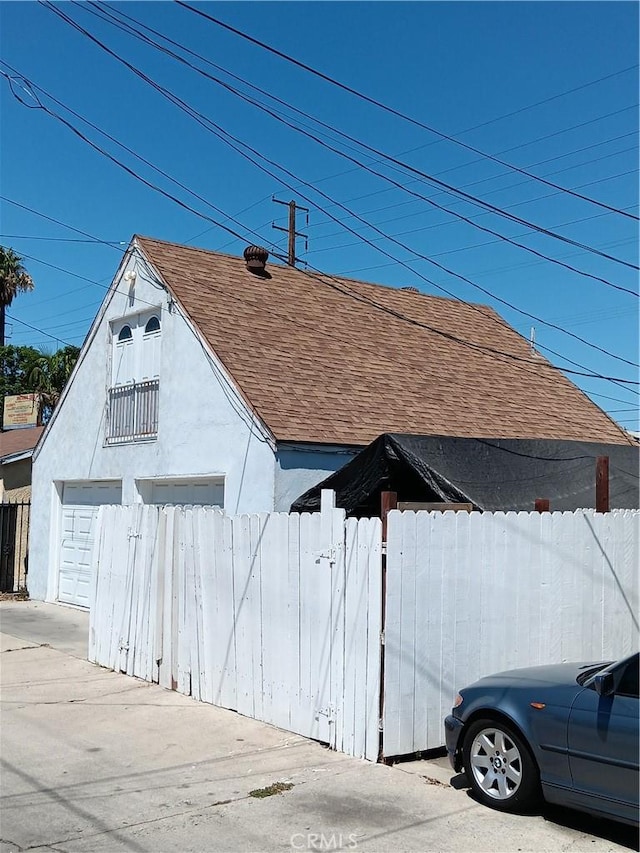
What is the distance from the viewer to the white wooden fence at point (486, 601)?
7383 mm

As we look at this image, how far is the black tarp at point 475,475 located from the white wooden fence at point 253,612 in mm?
1636

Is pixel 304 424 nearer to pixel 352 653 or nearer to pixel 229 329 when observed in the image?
pixel 229 329

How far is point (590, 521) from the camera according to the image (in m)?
8.75

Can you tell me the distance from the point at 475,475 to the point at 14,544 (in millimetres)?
13027

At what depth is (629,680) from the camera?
5.55 metres

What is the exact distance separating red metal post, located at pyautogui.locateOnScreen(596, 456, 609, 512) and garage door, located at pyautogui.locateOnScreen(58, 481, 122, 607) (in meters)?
9.57

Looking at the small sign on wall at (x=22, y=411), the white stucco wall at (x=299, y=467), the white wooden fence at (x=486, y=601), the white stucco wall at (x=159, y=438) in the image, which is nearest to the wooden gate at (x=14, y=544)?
the white stucco wall at (x=159, y=438)

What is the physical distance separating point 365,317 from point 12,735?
35.2 feet

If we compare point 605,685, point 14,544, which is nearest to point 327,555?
point 605,685

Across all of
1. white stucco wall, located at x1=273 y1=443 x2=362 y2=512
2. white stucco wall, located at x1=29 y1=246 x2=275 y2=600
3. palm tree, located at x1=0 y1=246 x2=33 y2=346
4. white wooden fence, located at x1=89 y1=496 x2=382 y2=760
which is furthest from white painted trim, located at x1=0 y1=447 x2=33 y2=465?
palm tree, located at x1=0 y1=246 x2=33 y2=346

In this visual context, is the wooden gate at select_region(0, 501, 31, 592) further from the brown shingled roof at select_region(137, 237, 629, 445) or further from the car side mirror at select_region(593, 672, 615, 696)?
the car side mirror at select_region(593, 672, 615, 696)

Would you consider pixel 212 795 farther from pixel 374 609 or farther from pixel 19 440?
pixel 19 440

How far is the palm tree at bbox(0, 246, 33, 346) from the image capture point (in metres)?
43.2

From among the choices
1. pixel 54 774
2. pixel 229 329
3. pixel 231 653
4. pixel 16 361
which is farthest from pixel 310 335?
pixel 16 361
